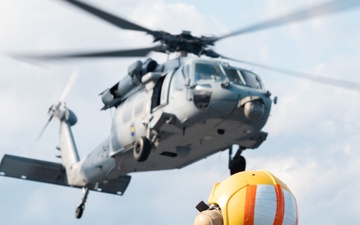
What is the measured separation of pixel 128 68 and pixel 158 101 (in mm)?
1986

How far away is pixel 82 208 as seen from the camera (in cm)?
3117

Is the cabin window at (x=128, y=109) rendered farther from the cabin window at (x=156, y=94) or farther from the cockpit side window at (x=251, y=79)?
the cockpit side window at (x=251, y=79)

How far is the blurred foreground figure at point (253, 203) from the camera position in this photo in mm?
6328

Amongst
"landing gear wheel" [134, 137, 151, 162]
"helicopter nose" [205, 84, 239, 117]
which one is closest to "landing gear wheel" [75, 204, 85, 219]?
"landing gear wheel" [134, 137, 151, 162]

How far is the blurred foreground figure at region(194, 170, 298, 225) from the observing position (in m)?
6.33

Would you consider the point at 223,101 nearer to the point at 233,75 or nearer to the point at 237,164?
the point at 233,75

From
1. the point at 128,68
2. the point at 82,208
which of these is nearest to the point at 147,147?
the point at 128,68

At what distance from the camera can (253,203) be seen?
20.9 feet

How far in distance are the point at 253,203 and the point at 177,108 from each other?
17.4m

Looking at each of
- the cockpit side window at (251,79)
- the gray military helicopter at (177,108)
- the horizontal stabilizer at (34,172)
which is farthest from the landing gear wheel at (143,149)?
the horizontal stabilizer at (34,172)

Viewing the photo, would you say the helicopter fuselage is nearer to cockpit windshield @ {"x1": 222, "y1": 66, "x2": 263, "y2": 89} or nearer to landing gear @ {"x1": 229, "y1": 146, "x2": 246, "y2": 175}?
cockpit windshield @ {"x1": 222, "y1": 66, "x2": 263, "y2": 89}

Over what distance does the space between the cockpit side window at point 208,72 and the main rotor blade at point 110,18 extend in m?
2.67

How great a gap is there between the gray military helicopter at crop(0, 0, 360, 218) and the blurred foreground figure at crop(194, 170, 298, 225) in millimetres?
15919

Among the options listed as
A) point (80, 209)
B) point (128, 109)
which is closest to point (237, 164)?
→ point (128, 109)
